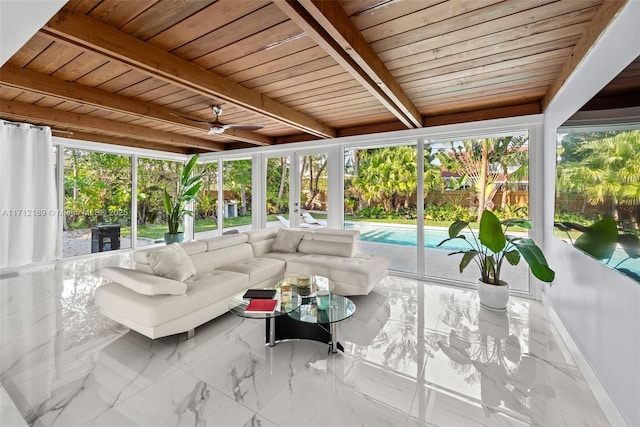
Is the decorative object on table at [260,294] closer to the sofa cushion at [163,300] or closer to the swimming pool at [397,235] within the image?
the sofa cushion at [163,300]

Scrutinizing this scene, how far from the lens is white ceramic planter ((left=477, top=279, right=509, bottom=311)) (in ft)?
10.2

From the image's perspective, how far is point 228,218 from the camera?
6.81 meters

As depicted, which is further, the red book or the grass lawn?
the grass lawn

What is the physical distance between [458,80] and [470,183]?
6.47ft

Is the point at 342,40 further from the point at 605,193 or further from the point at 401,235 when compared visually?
the point at 401,235

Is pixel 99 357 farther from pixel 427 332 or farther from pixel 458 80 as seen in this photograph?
pixel 458 80

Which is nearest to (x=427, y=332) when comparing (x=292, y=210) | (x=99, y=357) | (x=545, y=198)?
(x=545, y=198)

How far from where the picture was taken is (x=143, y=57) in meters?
2.15

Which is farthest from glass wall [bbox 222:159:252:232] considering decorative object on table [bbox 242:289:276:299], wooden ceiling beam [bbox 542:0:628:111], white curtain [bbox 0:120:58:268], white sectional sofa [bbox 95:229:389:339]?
wooden ceiling beam [bbox 542:0:628:111]

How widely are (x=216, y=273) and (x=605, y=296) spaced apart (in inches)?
129

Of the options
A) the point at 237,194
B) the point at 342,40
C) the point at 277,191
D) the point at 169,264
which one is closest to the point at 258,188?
the point at 277,191

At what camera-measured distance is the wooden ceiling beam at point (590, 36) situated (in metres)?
1.64

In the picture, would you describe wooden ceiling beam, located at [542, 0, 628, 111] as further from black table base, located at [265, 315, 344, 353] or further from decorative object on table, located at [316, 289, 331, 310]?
black table base, located at [265, 315, 344, 353]

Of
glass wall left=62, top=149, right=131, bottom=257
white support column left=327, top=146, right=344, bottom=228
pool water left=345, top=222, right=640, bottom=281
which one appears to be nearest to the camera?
pool water left=345, top=222, right=640, bottom=281
